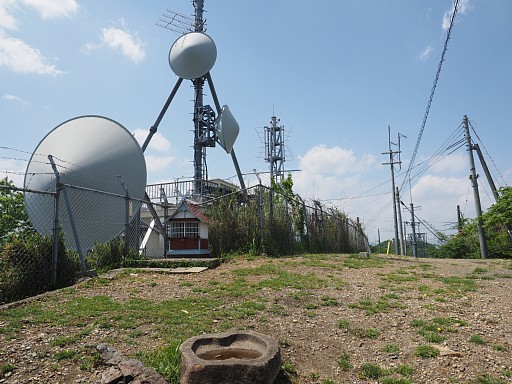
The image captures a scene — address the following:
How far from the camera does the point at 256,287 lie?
21.1 feet

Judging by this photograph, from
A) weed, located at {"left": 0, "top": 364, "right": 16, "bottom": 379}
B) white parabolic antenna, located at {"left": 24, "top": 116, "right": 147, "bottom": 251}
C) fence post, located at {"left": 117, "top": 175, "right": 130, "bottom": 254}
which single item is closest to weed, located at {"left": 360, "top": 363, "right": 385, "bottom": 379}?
weed, located at {"left": 0, "top": 364, "right": 16, "bottom": 379}

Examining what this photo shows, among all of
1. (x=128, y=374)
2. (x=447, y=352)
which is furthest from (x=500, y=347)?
(x=128, y=374)

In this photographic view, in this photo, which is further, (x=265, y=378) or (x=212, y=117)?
(x=212, y=117)

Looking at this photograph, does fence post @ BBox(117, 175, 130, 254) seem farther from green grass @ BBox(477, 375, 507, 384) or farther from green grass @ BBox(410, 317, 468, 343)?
Result: green grass @ BBox(477, 375, 507, 384)

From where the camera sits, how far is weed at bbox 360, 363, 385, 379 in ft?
11.0

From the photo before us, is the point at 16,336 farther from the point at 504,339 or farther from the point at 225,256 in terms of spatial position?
the point at 225,256

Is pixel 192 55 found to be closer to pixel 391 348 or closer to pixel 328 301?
pixel 328 301

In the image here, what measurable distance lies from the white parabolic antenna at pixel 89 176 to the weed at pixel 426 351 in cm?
706

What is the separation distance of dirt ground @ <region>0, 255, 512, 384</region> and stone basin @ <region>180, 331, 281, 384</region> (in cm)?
42

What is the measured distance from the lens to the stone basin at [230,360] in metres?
2.71

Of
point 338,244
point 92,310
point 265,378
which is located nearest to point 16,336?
point 92,310

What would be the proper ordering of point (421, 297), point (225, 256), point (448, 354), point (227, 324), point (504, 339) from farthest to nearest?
point (225, 256) → point (421, 297) → point (227, 324) → point (504, 339) → point (448, 354)

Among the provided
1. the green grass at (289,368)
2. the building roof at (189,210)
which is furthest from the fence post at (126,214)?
the green grass at (289,368)

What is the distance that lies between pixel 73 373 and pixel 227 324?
5.79 ft
